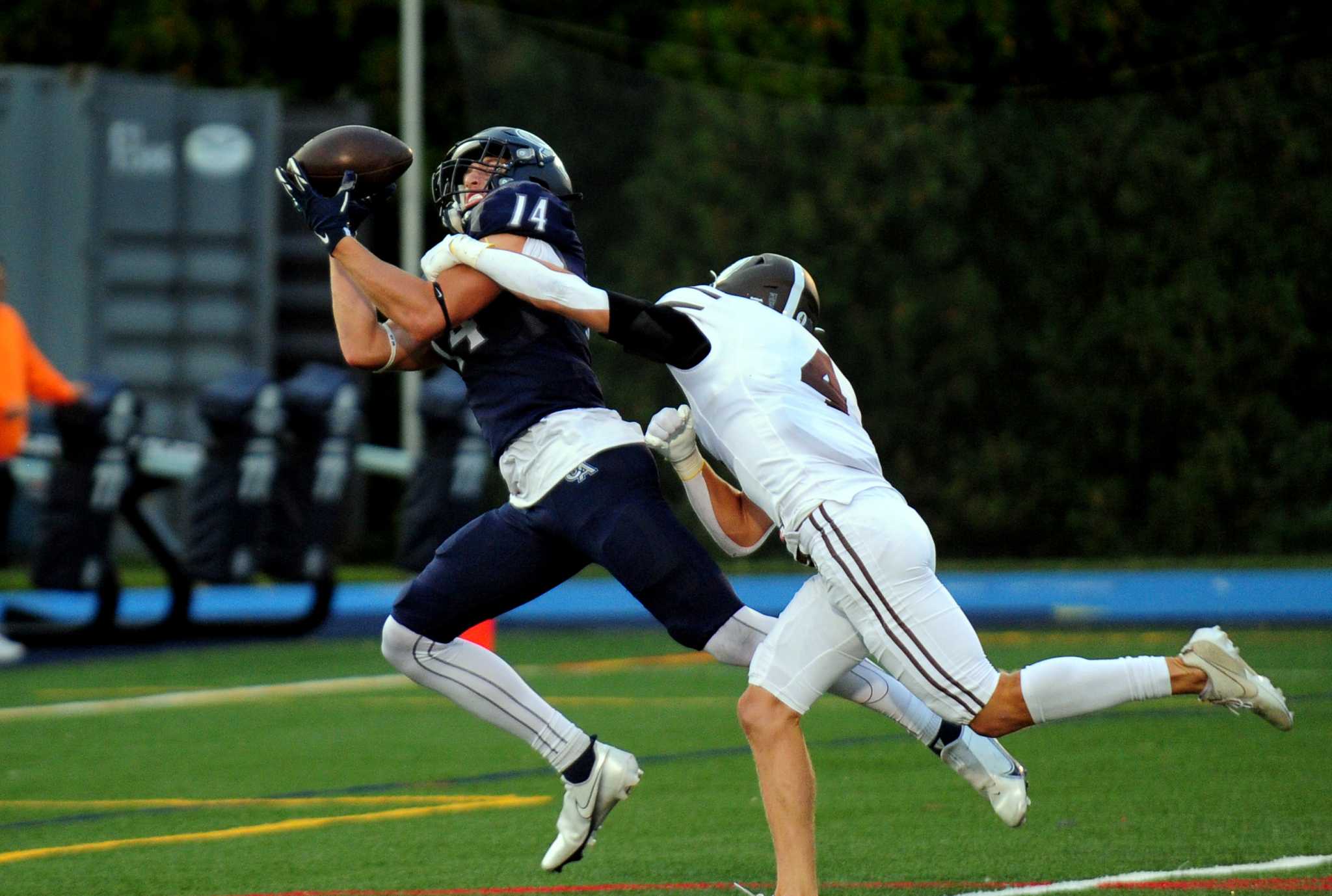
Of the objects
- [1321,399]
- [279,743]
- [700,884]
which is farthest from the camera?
[1321,399]

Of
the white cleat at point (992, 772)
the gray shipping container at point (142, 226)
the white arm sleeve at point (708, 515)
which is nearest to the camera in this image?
the white cleat at point (992, 772)

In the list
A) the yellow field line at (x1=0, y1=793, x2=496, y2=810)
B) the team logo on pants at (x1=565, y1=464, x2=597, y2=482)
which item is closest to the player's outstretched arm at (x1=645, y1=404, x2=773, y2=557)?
the team logo on pants at (x1=565, y1=464, x2=597, y2=482)

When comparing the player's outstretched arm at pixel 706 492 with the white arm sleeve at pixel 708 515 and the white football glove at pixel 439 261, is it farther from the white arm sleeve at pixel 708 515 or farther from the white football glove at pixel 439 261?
the white football glove at pixel 439 261

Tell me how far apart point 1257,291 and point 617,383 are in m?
4.61

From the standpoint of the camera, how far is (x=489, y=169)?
572 cm

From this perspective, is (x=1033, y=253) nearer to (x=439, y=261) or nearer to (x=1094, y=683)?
(x=439, y=261)

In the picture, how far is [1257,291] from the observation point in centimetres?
1538

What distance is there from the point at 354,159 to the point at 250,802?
2.39 metres

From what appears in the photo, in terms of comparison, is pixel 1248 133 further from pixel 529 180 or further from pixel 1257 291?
pixel 529 180

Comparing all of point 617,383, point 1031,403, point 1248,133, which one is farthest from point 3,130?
point 1248,133

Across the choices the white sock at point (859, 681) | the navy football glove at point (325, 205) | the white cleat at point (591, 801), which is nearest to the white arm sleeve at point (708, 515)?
the white sock at point (859, 681)

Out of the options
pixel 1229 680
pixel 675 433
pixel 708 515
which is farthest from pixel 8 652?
pixel 1229 680

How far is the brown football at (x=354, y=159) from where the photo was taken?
18.2 ft

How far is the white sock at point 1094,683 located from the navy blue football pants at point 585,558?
2.72ft
